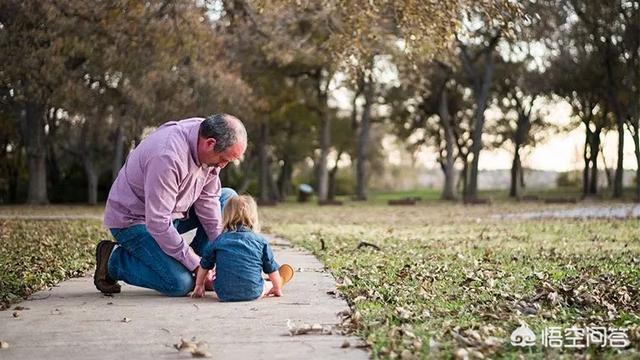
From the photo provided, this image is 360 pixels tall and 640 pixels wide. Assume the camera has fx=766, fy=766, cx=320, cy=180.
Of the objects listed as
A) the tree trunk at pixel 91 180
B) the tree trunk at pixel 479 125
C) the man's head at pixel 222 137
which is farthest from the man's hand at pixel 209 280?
the tree trunk at pixel 479 125

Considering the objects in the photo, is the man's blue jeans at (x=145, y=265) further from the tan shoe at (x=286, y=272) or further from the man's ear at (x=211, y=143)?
the man's ear at (x=211, y=143)

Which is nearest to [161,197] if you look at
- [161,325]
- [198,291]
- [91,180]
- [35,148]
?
[198,291]

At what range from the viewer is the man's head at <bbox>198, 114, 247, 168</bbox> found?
611cm

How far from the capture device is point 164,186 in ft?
20.2

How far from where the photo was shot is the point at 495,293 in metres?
6.33

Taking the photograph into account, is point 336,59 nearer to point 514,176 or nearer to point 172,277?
point 172,277

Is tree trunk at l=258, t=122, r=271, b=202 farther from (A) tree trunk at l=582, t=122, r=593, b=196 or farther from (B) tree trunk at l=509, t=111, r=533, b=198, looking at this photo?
(A) tree trunk at l=582, t=122, r=593, b=196

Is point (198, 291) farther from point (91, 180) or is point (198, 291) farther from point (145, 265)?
point (91, 180)

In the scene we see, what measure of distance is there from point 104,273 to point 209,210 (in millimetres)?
1055

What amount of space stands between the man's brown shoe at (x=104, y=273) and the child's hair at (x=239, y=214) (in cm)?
111

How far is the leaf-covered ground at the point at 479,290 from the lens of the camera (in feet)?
14.4

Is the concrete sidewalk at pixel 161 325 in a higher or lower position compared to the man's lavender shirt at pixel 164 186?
lower

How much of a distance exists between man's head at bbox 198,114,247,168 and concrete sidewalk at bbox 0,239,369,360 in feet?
3.95

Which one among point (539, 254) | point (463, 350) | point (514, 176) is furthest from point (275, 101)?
point (463, 350)
